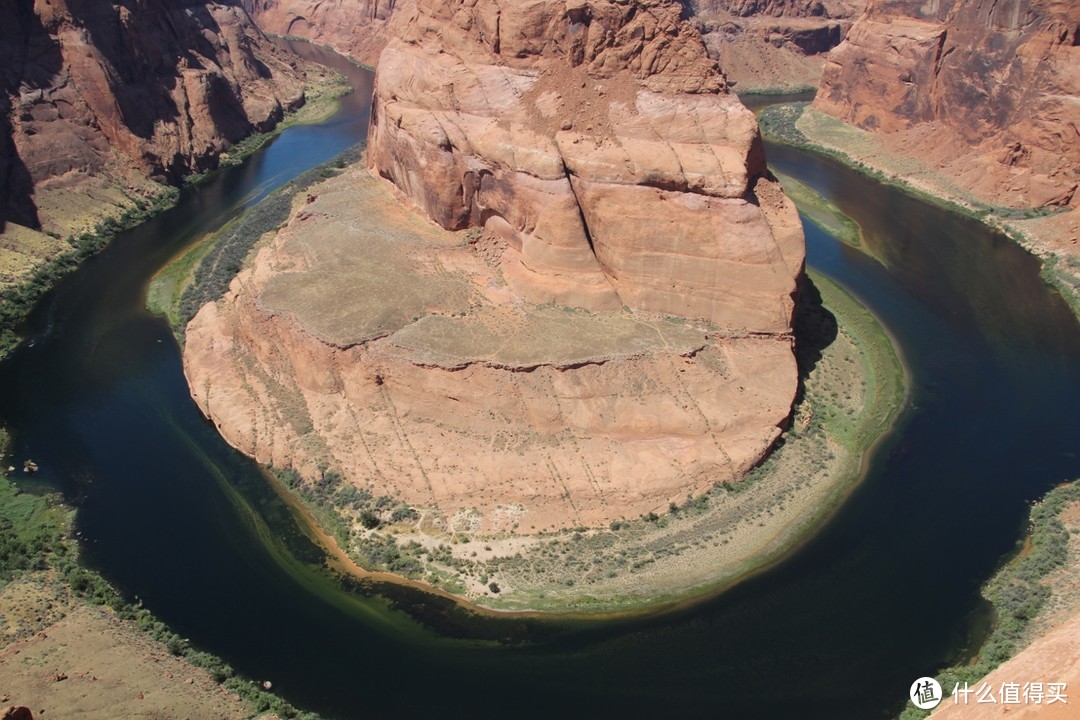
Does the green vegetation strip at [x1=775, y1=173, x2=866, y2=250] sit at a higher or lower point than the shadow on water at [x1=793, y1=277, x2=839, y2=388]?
lower

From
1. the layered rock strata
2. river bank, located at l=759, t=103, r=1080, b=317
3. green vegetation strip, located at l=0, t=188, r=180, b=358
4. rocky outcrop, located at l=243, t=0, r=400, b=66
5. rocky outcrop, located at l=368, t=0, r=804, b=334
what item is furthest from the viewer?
rocky outcrop, located at l=243, t=0, r=400, b=66

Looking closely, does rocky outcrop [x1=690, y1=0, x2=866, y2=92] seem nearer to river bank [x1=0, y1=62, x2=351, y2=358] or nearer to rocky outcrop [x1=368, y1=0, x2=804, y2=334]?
river bank [x1=0, y1=62, x2=351, y2=358]

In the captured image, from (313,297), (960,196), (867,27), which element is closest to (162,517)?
(313,297)

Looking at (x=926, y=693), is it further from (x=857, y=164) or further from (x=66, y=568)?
(x=857, y=164)

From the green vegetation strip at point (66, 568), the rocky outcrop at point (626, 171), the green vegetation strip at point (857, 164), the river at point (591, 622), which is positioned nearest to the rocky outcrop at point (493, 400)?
the rocky outcrop at point (626, 171)

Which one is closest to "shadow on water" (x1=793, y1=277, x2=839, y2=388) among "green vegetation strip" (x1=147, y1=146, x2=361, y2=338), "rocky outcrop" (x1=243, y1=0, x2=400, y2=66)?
"green vegetation strip" (x1=147, y1=146, x2=361, y2=338)

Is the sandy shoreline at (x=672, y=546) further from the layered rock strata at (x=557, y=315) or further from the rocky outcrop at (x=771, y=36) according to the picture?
the rocky outcrop at (x=771, y=36)

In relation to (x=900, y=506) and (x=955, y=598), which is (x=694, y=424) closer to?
(x=900, y=506)
